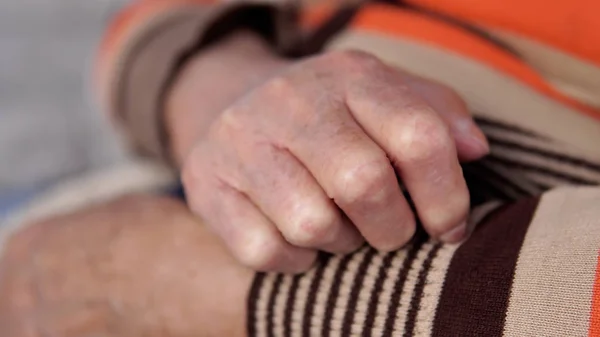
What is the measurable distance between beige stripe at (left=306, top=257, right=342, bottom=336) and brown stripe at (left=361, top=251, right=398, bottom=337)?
0.03 metres

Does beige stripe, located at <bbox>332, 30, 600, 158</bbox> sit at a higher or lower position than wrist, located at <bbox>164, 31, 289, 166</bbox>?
lower

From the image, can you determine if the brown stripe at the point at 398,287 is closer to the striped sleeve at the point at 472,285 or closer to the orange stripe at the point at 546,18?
the striped sleeve at the point at 472,285

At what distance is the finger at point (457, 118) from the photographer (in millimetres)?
441

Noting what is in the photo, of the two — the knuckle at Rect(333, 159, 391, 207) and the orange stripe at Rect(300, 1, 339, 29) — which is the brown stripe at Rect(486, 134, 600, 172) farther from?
the orange stripe at Rect(300, 1, 339, 29)

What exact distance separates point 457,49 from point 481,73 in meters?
0.03

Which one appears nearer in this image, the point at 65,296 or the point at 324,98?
the point at 324,98

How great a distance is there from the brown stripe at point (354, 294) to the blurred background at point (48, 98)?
65 cm

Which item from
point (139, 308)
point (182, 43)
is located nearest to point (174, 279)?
point (139, 308)

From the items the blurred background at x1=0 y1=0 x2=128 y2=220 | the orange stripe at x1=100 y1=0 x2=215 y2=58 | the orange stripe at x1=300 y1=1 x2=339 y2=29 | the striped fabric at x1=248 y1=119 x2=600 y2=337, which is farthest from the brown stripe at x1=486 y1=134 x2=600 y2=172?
the blurred background at x1=0 y1=0 x2=128 y2=220

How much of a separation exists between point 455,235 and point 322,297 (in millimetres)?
88

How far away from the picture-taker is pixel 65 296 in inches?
23.5

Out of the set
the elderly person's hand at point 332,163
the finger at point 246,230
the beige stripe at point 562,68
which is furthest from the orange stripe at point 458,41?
the finger at point 246,230

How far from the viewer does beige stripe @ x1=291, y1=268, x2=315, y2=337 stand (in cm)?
45

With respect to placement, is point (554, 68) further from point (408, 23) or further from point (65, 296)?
point (65, 296)
